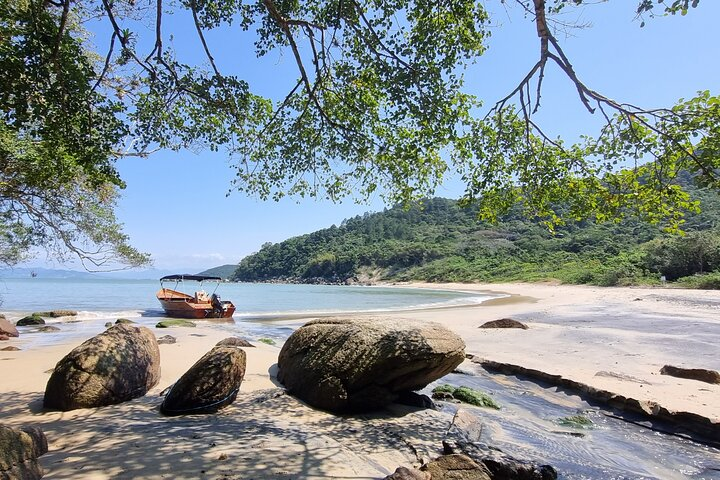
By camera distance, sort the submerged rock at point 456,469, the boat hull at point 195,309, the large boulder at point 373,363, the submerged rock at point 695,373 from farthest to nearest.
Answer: the boat hull at point 195,309
the submerged rock at point 695,373
the large boulder at point 373,363
the submerged rock at point 456,469

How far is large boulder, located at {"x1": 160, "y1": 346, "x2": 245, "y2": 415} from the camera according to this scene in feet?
19.5

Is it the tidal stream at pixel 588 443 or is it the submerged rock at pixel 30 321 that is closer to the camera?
the tidal stream at pixel 588 443

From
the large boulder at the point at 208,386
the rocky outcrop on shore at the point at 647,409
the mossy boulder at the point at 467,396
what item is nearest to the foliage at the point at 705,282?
the rocky outcrop on shore at the point at 647,409

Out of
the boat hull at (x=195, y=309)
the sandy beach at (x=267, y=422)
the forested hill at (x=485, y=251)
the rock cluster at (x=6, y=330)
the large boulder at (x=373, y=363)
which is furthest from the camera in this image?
the forested hill at (x=485, y=251)

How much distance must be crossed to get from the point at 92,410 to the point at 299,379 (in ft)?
10.0

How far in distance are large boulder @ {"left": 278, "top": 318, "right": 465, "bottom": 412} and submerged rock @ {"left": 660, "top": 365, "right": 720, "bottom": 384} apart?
4.87 meters

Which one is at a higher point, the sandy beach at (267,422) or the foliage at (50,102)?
the foliage at (50,102)

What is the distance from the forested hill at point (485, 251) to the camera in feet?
130

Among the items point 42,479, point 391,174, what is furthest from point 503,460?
point 391,174

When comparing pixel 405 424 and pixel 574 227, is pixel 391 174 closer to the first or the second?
pixel 405 424

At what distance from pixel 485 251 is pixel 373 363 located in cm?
8252

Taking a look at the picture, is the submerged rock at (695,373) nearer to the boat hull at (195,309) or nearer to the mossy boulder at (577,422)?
the mossy boulder at (577,422)

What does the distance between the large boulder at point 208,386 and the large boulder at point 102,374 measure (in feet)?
3.04

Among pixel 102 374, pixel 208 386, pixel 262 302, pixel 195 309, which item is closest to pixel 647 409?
pixel 208 386
